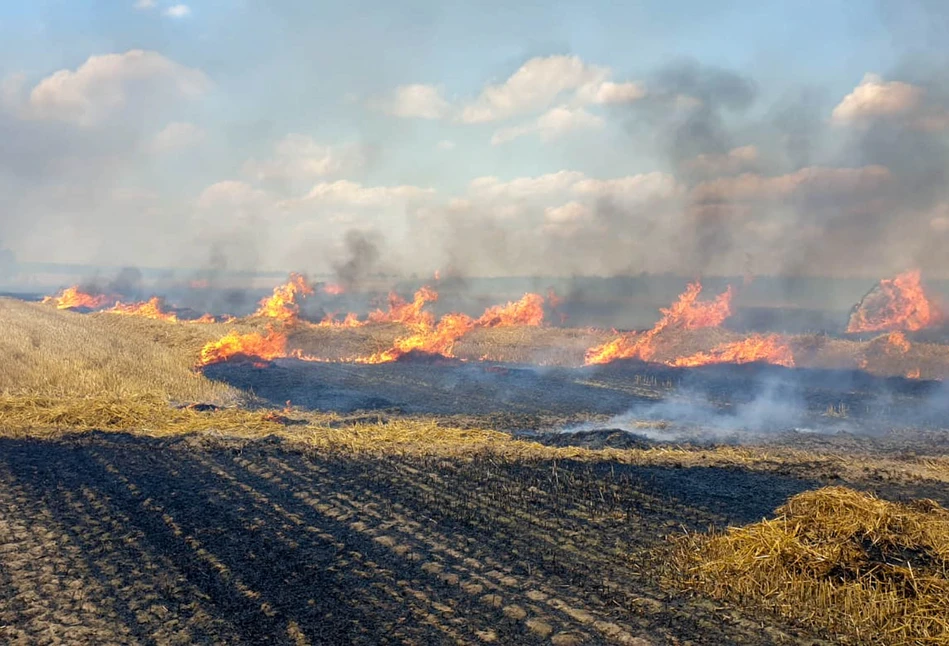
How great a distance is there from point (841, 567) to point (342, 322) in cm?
4469

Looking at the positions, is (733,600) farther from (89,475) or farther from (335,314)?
(335,314)

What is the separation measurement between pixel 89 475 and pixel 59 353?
1529 cm

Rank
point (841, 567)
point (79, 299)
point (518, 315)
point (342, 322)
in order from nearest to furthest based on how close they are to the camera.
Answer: point (841, 567) → point (518, 315) → point (342, 322) → point (79, 299)

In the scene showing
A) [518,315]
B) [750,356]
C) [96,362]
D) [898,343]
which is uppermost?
[518,315]

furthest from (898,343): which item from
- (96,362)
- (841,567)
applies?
(96,362)

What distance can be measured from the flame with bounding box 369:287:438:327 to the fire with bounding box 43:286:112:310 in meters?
34.5

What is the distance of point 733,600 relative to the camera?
22.5 feet

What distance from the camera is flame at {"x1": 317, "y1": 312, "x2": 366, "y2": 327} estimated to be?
46.1 meters

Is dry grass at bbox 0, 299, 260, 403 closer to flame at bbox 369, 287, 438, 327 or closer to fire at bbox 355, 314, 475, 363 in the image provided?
fire at bbox 355, 314, 475, 363

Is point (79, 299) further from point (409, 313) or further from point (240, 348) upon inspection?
point (240, 348)

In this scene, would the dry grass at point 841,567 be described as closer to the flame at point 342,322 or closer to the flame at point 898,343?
the flame at point 898,343

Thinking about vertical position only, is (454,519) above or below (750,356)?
below

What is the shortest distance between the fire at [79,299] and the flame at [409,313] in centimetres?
3446

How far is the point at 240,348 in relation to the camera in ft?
96.0
